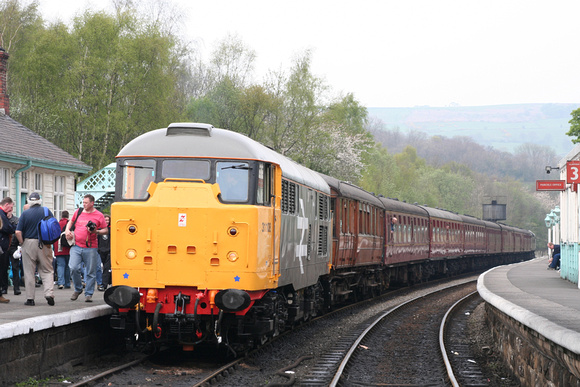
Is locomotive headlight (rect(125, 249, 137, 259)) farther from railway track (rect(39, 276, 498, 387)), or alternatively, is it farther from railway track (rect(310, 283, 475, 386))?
railway track (rect(310, 283, 475, 386))

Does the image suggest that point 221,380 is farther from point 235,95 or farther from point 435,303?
point 235,95

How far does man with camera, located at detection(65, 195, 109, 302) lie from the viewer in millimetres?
13203

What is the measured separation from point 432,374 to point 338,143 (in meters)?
48.7

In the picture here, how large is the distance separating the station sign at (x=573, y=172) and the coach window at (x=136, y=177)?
12067 millimetres

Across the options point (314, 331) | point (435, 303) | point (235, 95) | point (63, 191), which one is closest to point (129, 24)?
point (235, 95)

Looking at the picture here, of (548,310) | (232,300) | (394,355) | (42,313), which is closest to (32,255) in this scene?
(42,313)

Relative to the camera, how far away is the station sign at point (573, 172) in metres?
19.5

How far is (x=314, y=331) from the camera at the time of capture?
50.3 ft

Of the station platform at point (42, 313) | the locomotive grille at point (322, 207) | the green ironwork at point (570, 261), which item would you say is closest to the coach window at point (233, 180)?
the station platform at point (42, 313)

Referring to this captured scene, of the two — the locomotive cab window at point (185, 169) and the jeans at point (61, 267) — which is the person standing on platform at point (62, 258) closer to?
the jeans at point (61, 267)

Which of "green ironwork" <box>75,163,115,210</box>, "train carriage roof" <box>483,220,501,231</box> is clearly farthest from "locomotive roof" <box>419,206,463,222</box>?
"green ironwork" <box>75,163,115,210</box>

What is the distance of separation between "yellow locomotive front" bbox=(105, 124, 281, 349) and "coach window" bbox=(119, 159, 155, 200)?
1cm

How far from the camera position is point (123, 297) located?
10.3 m

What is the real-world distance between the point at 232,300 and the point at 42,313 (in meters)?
2.75
